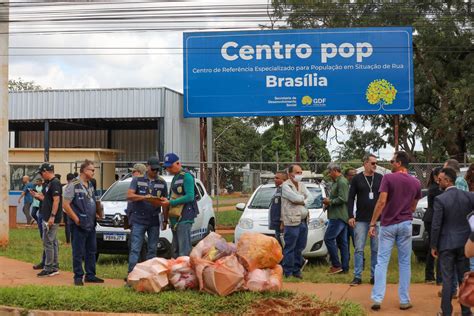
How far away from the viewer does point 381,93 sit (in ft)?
65.8

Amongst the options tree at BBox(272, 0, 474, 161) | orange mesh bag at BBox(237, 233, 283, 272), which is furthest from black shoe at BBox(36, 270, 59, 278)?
tree at BBox(272, 0, 474, 161)

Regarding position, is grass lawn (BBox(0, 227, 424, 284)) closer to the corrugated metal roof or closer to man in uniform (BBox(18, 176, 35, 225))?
man in uniform (BBox(18, 176, 35, 225))

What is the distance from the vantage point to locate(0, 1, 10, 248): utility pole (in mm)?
13859

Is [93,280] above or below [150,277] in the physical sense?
below

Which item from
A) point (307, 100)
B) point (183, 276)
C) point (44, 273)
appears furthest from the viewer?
point (307, 100)

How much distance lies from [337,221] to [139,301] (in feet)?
13.7

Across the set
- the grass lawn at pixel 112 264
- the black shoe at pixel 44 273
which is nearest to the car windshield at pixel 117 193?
the grass lawn at pixel 112 264

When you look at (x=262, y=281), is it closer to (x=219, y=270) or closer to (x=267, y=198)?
(x=219, y=270)

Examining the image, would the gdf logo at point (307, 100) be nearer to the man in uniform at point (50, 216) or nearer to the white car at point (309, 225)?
the white car at point (309, 225)

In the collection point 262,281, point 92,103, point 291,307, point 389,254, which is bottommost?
point 291,307

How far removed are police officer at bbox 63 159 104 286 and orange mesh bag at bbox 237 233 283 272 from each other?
268 centimetres

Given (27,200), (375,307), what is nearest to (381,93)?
(27,200)

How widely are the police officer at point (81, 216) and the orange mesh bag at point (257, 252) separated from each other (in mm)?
2679

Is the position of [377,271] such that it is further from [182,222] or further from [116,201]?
[116,201]
